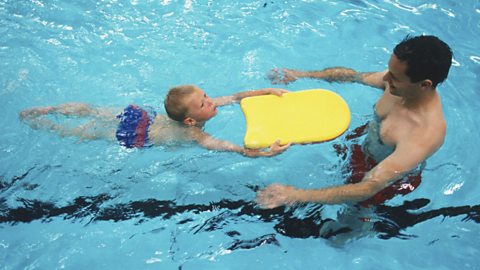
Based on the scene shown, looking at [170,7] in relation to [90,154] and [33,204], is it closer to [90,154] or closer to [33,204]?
[90,154]

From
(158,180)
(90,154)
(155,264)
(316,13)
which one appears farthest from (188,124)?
(316,13)

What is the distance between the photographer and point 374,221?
3.34 meters

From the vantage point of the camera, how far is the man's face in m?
2.53

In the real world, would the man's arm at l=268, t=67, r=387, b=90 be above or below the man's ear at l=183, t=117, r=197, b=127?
above

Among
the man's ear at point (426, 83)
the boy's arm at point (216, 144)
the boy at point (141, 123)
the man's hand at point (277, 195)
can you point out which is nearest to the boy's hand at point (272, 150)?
the boy's arm at point (216, 144)

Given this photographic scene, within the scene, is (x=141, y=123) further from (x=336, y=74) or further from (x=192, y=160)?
(x=336, y=74)

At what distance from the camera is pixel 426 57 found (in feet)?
7.98

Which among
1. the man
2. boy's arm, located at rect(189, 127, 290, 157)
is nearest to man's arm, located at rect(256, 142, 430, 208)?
the man

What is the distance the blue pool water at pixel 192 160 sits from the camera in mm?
3230

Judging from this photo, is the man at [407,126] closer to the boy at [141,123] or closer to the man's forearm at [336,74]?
the man's forearm at [336,74]

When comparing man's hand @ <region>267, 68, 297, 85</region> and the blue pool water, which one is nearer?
the blue pool water

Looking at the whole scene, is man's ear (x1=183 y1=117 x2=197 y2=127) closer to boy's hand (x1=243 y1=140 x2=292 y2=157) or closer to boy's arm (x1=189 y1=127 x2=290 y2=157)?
boy's arm (x1=189 y1=127 x2=290 y2=157)

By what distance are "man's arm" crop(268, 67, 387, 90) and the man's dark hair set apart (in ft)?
2.61

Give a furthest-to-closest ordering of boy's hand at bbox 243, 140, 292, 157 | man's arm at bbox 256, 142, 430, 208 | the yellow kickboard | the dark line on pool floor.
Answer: the dark line on pool floor, the yellow kickboard, boy's hand at bbox 243, 140, 292, 157, man's arm at bbox 256, 142, 430, 208
